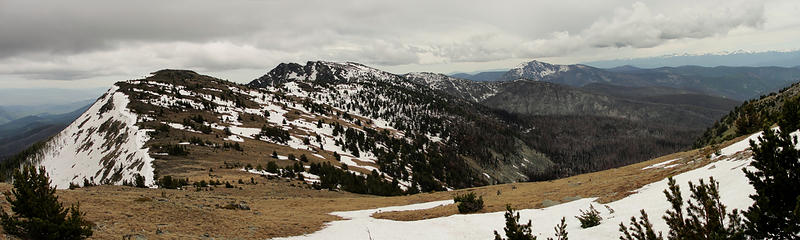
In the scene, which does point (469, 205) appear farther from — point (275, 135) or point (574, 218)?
point (275, 135)

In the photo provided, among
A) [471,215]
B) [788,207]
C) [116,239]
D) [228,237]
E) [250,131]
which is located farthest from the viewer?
[250,131]

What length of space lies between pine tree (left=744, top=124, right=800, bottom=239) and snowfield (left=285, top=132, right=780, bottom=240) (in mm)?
3752

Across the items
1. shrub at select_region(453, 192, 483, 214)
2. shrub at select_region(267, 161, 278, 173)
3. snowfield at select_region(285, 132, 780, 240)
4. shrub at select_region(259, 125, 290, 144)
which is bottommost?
shrub at select_region(267, 161, 278, 173)

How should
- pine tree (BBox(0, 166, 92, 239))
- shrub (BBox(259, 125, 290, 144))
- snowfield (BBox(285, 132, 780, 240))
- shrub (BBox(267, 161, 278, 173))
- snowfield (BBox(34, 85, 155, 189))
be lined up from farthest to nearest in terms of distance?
shrub (BBox(259, 125, 290, 144))
snowfield (BBox(34, 85, 155, 189))
shrub (BBox(267, 161, 278, 173))
snowfield (BBox(285, 132, 780, 240))
pine tree (BBox(0, 166, 92, 239))

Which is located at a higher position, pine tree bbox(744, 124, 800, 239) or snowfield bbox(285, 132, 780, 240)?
pine tree bbox(744, 124, 800, 239)

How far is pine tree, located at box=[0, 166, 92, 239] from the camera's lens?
11.2 m

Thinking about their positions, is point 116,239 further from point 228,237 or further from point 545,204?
point 545,204

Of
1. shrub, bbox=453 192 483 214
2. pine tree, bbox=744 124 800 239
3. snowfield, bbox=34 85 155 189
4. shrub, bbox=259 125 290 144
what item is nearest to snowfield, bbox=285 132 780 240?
shrub, bbox=453 192 483 214

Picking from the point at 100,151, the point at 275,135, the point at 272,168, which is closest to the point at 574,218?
the point at 272,168

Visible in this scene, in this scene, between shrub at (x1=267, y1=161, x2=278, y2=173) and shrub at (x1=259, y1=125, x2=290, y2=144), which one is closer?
shrub at (x1=267, y1=161, x2=278, y2=173)

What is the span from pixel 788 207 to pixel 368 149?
13882 cm

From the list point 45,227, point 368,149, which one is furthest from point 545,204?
point 368,149

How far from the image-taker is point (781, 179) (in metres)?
6.65

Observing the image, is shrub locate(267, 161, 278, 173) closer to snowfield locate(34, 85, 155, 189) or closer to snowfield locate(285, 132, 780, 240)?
snowfield locate(34, 85, 155, 189)
